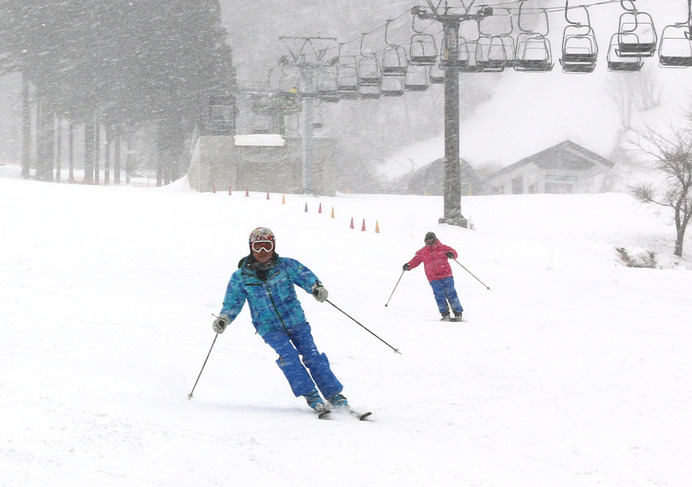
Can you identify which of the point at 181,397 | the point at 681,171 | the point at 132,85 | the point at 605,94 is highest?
the point at 605,94

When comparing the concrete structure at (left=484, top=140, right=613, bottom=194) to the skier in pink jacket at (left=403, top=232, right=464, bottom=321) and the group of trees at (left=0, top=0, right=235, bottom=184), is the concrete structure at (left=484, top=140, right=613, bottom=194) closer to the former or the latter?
the group of trees at (left=0, top=0, right=235, bottom=184)

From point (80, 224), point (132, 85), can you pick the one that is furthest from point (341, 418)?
point (132, 85)

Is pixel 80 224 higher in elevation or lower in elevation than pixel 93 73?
lower

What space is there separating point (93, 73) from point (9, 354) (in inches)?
1693

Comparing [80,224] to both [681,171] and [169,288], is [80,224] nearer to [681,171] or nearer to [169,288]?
[169,288]

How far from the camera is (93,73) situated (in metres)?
47.1

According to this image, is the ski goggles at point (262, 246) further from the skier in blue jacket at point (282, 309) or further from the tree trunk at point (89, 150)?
the tree trunk at point (89, 150)

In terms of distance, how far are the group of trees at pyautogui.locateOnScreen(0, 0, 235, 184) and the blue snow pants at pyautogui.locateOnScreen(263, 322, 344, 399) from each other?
41.5 meters

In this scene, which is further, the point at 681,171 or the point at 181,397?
the point at 681,171

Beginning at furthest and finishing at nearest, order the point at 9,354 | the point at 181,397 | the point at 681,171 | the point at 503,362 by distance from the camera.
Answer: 1. the point at 681,171
2. the point at 503,362
3. the point at 9,354
4. the point at 181,397

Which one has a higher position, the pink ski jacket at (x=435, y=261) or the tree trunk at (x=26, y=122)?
the tree trunk at (x=26, y=122)

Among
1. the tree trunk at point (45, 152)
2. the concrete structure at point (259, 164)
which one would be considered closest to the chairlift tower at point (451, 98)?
the concrete structure at point (259, 164)

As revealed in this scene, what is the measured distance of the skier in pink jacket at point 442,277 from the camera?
1150 centimetres

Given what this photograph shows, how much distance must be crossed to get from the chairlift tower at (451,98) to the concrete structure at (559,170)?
41000 mm
